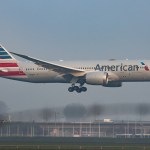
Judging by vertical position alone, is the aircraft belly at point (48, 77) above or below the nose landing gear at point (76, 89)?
above

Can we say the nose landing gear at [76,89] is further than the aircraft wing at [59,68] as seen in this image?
Yes

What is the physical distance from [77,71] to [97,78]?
148 inches

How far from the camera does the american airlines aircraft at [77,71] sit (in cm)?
9594

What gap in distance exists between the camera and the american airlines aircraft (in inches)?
3777

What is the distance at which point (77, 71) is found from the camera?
326 feet

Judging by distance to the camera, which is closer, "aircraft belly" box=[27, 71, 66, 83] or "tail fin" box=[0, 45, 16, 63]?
"aircraft belly" box=[27, 71, 66, 83]

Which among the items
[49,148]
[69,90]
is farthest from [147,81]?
[49,148]

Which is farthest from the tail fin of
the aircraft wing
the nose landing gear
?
the nose landing gear

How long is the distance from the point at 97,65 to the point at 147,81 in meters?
7.24

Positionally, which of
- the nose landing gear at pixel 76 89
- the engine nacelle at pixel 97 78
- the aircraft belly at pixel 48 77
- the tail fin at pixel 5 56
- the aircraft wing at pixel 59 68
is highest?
the tail fin at pixel 5 56

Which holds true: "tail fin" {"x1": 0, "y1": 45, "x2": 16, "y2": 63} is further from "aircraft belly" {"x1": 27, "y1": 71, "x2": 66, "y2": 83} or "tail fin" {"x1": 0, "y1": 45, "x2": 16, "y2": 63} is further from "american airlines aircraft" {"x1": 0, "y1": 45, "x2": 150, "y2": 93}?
"aircraft belly" {"x1": 27, "y1": 71, "x2": 66, "y2": 83}

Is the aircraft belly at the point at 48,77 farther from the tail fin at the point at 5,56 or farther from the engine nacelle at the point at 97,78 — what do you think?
the tail fin at the point at 5,56

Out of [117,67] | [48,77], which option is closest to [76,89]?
[48,77]

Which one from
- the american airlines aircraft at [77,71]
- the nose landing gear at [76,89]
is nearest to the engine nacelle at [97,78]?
the american airlines aircraft at [77,71]
